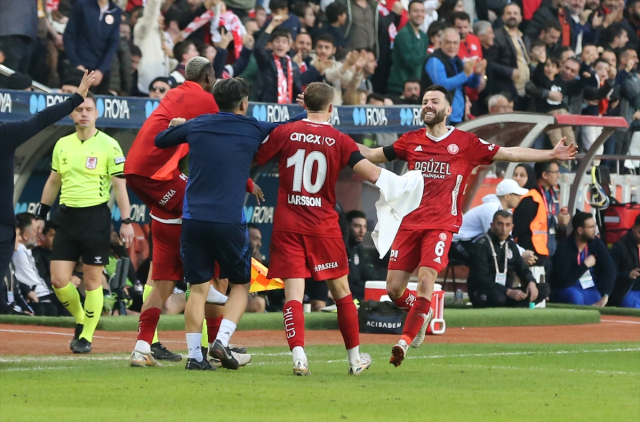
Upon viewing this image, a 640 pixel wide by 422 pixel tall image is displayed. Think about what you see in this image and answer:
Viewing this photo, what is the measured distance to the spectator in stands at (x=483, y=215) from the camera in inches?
648

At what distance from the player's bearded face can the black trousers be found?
627 cm

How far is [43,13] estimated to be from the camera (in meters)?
15.9

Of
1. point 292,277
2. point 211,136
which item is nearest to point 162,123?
point 211,136

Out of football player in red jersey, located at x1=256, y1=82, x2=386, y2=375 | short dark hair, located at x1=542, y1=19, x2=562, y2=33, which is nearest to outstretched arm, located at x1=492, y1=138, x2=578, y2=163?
football player in red jersey, located at x1=256, y1=82, x2=386, y2=375

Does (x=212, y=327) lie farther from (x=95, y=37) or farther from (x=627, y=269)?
(x=627, y=269)

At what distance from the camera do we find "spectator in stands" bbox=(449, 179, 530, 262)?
54.0 feet

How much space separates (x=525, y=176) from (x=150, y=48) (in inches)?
225

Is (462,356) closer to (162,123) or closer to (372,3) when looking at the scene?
(162,123)

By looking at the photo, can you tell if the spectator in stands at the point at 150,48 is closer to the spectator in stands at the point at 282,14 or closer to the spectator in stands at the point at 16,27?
the spectator in stands at the point at 282,14

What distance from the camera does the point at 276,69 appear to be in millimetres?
17141

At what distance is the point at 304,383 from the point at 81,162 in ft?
13.1

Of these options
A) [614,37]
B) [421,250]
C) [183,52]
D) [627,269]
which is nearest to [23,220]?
[183,52]

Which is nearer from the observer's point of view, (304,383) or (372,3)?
(304,383)

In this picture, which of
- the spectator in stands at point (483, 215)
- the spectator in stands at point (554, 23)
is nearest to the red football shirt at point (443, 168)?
the spectator in stands at point (483, 215)
